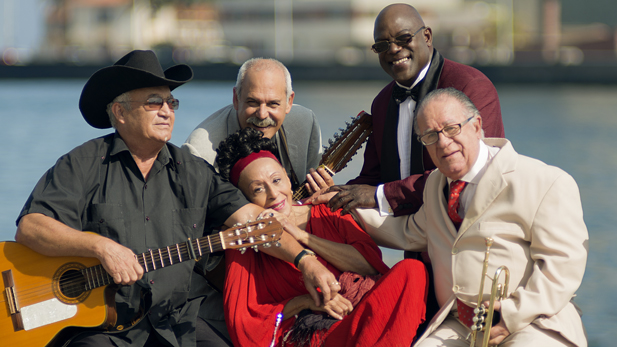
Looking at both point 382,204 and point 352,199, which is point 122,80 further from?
point 382,204

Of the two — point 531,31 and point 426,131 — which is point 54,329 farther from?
point 531,31

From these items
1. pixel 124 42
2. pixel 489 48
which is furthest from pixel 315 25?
pixel 124 42

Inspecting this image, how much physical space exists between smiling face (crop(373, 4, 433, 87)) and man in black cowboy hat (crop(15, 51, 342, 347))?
1.46 metres

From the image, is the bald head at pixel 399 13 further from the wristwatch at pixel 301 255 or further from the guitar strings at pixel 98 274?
the guitar strings at pixel 98 274

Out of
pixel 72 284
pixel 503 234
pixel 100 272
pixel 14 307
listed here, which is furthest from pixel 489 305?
pixel 14 307

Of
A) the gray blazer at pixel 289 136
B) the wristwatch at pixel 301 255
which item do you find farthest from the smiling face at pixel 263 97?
the wristwatch at pixel 301 255

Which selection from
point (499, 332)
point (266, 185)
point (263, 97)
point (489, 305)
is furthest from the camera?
point (263, 97)

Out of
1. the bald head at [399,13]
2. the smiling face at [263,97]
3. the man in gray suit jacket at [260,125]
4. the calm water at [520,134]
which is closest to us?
the man in gray suit jacket at [260,125]

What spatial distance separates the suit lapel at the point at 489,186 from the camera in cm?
365

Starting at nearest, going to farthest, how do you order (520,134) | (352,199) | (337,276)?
(337,276) → (352,199) → (520,134)

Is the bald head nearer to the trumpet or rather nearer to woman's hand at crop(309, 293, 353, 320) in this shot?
the trumpet

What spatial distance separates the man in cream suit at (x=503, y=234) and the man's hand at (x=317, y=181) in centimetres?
106

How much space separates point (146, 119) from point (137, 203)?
0.50 meters

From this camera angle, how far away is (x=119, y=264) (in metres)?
3.68
